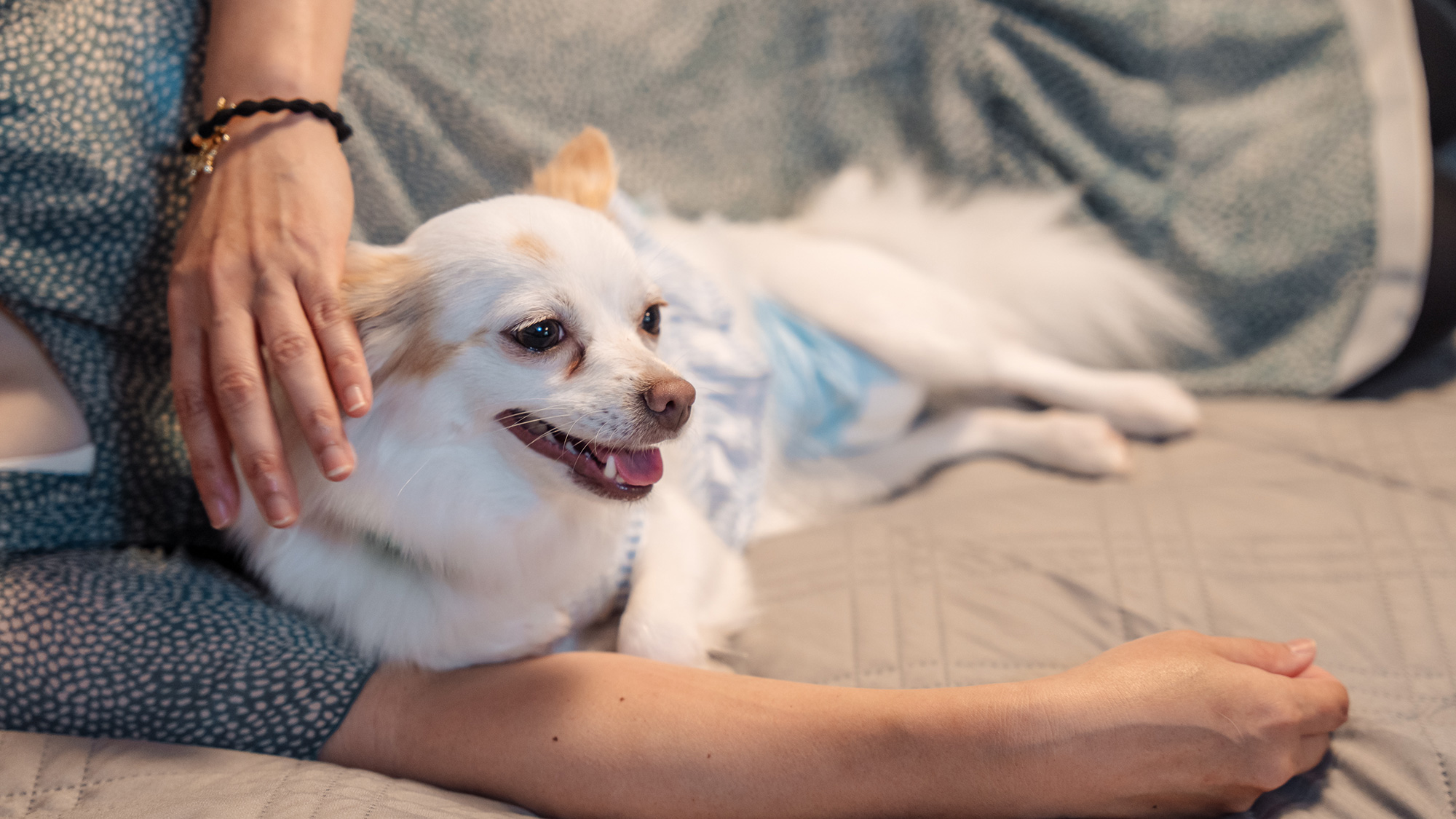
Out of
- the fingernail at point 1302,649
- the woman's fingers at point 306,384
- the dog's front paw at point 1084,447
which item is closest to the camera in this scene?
the woman's fingers at point 306,384

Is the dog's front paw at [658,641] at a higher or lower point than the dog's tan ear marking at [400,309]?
lower

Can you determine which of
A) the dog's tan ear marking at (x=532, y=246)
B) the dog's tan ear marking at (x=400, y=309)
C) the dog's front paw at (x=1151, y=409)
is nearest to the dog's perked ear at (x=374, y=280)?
the dog's tan ear marking at (x=400, y=309)

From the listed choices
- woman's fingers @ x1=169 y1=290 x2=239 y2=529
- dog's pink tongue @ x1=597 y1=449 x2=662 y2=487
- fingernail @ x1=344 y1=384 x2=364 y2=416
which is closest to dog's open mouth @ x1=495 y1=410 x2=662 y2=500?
dog's pink tongue @ x1=597 y1=449 x2=662 y2=487

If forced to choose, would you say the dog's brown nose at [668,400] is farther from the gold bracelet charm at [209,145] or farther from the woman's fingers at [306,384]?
the gold bracelet charm at [209,145]

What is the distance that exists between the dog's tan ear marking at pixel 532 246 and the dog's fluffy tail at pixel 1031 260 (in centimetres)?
77

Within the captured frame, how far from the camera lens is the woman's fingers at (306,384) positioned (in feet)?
2.49

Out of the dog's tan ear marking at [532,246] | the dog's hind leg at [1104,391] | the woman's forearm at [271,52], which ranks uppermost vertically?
the woman's forearm at [271,52]

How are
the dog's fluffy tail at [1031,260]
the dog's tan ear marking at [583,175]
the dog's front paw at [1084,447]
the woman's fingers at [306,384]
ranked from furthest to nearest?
1. the dog's fluffy tail at [1031,260]
2. the dog's front paw at [1084,447]
3. the dog's tan ear marking at [583,175]
4. the woman's fingers at [306,384]

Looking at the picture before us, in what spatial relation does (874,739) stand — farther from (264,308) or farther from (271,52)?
(271,52)

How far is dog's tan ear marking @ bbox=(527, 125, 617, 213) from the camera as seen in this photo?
997 mm

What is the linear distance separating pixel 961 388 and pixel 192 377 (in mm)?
1166

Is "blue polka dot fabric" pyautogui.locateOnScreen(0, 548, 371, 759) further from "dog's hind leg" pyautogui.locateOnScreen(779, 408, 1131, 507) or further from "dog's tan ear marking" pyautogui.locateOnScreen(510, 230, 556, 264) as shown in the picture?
"dog's hind leg" pyautogui.locateOnScreen(779, 408, 1131, 507)

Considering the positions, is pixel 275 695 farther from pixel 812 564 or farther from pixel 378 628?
pixel 812 564

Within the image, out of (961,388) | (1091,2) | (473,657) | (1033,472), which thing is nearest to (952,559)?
(1033,472)
